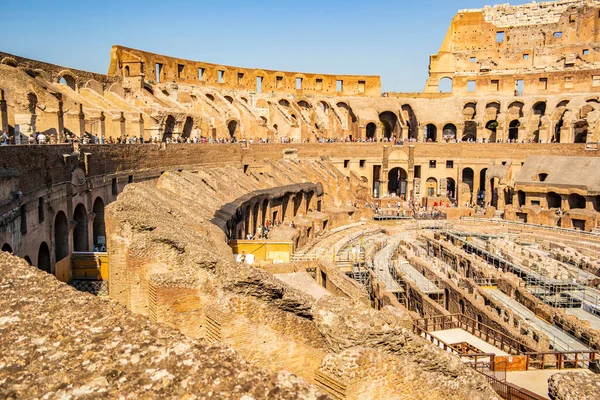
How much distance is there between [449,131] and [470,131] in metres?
2.01

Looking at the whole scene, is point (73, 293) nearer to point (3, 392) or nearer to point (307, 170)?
point (3, 392)

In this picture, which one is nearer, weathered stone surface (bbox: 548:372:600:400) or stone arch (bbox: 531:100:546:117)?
weathered stone surface (bbox: 548:372:600:400)

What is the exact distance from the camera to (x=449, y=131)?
45969 mm

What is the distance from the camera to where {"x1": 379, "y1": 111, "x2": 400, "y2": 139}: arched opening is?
44406 millimetres

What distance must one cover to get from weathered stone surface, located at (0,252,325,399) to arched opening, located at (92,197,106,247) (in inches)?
584

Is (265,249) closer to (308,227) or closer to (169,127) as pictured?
(308,227)

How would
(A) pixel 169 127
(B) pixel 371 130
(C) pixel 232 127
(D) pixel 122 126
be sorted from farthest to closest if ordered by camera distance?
(B) pixel 371 130 < (C) pixel 232 127 < (A) pixel 169 127 < (D) pixel 122 126

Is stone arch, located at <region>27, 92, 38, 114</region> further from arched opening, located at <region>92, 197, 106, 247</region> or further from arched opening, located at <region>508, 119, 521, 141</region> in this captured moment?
arched opening, located at <region>508, 119, 521, 141</region>

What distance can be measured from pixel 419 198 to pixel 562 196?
416 inches

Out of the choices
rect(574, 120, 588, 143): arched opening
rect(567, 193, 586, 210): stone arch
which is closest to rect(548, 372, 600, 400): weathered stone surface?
rect(567, 193, 586, 210): stone arch

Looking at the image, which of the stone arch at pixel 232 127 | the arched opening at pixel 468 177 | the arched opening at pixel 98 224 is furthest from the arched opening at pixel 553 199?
the arched opening at pixel 98 224

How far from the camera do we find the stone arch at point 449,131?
4297cm

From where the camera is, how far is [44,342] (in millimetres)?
3451

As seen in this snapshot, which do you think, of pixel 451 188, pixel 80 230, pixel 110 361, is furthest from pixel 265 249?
pixel 451 188
